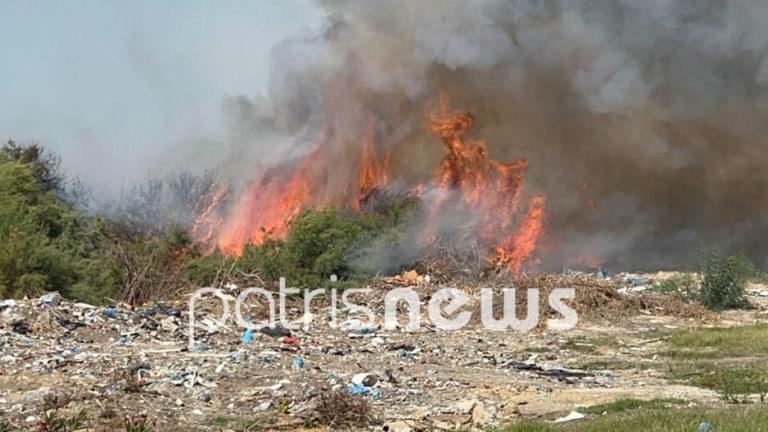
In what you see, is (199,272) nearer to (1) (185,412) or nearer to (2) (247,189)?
(2) (247,189)

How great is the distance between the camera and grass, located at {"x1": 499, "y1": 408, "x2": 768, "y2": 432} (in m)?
6.06

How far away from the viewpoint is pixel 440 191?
958 inches

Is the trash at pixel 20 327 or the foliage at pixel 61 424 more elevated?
the trash at pixel 20 327

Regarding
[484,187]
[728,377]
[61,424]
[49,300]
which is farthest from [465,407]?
[484,187]

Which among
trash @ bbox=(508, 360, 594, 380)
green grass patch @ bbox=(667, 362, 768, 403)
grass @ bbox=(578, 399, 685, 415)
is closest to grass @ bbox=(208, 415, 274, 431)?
grass @ bbox=(578, 399, 685, 415)

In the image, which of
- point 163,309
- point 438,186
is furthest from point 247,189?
point 163,309

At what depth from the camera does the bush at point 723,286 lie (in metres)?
18.2

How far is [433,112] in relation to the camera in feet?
79.7

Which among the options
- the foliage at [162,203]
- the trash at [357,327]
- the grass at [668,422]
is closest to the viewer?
the grass at [668,422]

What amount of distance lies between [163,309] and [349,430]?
7752 millimetres

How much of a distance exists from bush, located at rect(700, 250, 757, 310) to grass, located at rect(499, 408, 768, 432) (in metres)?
11.9

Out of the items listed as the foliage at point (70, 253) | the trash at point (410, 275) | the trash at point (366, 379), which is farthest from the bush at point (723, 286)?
the foliage at point (70, 253)

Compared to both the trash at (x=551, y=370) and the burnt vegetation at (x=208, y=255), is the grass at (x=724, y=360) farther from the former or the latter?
the burnt vegetation at (x=208, y=255)

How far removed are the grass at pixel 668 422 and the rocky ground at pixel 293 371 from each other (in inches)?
27.0
